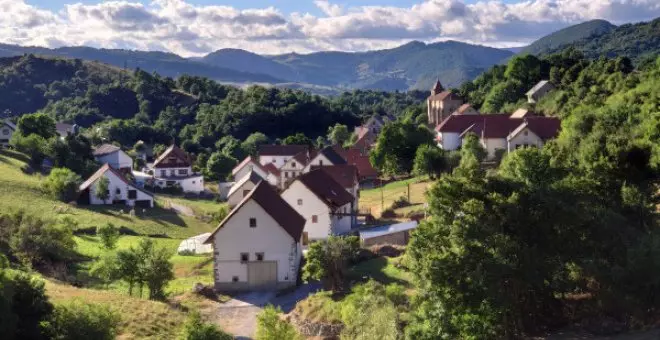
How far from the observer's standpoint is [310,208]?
4366cm

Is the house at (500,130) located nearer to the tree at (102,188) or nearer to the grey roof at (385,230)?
the grey roof at (385,230)

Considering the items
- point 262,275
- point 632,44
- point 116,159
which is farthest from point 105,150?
point 632,44

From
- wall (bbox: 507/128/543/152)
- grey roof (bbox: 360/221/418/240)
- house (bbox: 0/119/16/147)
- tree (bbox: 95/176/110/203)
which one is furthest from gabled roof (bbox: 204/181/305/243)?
house (bbox: 0/119/16/147)

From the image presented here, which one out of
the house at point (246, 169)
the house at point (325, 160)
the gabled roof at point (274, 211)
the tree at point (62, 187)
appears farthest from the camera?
the house at point (246, 169)

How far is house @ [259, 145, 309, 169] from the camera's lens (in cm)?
8894

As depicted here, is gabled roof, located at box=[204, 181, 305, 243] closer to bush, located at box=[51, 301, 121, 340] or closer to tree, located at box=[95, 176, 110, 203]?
bush, located at box=[51, 301, 121, 340]

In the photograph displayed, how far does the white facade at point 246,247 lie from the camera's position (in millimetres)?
34000

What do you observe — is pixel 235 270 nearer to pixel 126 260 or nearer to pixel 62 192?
pixel 126 260

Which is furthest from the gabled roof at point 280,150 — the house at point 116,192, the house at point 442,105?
the house at point 116,192

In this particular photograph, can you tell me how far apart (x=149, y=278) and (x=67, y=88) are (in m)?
160

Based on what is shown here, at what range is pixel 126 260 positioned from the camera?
30250mm

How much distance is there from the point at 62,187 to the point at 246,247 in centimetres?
3035

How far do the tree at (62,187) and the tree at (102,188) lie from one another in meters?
1.96

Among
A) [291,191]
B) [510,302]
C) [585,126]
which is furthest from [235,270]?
[585,126]
